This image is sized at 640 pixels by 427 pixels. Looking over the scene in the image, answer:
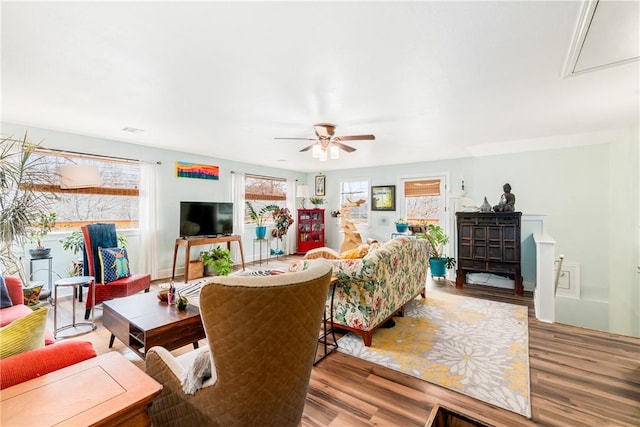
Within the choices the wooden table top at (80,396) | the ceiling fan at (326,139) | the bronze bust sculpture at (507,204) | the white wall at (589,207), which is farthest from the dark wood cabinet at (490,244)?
the wooden table top at (80,396)

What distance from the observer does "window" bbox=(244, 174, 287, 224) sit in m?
6.75

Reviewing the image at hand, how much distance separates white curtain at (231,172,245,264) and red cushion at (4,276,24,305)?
3841mm

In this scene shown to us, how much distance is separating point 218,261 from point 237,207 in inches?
61.6

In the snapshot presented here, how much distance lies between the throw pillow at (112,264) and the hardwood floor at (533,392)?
83 centimetres

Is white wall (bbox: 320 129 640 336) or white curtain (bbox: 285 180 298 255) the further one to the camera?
white curtain (bbox: 285 180 298 255)

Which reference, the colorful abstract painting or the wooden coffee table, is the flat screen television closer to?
the colorful abstract painting

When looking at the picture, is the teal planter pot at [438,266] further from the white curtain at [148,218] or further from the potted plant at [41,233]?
the potted plant at [41,233]

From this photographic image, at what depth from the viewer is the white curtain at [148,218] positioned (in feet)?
15.9

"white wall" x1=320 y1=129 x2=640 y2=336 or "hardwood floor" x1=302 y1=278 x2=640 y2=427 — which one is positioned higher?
"white wall" x1=320 y1=129 x2=640 y2=336

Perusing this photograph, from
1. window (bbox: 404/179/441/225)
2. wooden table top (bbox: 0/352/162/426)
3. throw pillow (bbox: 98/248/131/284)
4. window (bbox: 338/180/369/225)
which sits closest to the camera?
wooden table top (bbox: 0/352/162/426)

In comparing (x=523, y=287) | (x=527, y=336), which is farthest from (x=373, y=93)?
(x=523, y=287)

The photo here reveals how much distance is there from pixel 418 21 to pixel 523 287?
15.1ft

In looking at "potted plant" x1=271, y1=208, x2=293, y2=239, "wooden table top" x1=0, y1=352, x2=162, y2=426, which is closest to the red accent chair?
"wooden table top" x1=0, y1=352, x2=162, y2=426

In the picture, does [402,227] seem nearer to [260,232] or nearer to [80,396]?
[260,232]
